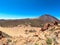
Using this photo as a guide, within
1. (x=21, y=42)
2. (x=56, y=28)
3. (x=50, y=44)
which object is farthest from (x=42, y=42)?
(x=56, y=28)

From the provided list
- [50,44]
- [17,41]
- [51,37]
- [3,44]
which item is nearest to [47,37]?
[51,37]

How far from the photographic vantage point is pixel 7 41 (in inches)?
545

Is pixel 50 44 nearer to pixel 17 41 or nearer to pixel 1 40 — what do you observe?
pixel 17 41

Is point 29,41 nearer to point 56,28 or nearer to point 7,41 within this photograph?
point 7,41

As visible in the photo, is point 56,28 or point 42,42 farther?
point 56,28

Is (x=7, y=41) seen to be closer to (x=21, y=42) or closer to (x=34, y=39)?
(x=21, y=42)

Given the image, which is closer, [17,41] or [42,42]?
[42,42]

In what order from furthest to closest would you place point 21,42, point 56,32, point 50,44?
point 56,32 → point 21,42 → point 50,44

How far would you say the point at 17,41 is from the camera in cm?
1409

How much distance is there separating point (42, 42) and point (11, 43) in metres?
2.35

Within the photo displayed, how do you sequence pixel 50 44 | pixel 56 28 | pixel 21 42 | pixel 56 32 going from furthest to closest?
pixel 56 28 < pixel 56 32 < pixel 21 42 < pixel 50 44

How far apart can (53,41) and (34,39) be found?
55.6 inches

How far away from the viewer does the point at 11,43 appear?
13.8 m

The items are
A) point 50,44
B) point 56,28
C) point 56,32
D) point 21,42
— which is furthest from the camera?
point 56,28
